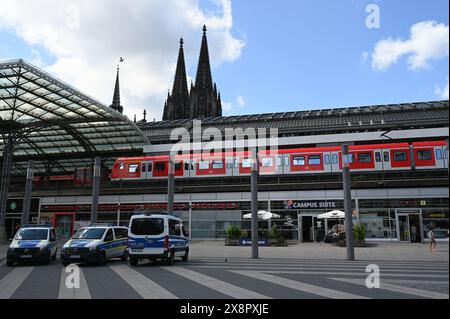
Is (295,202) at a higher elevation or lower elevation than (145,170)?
lower

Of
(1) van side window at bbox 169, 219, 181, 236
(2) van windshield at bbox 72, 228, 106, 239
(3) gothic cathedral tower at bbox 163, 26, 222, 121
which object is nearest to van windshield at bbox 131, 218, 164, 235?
(1) van side window at bbox 169, 219, 181, 236

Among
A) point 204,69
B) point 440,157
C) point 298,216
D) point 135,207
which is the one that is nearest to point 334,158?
point 298,216

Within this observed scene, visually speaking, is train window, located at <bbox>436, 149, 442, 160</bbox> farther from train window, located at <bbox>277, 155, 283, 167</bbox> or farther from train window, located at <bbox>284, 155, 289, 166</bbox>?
train window, located at <bbox>277, 155, 283, 167</bbox>

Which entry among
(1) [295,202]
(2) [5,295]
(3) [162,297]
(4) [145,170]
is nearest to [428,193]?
(1) [295,202]

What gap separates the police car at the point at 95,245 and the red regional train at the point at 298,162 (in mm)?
16107

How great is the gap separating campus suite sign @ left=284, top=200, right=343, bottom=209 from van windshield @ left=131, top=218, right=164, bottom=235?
61.2 ft


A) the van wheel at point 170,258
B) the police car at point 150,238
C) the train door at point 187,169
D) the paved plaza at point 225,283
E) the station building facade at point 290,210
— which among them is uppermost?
the train door at point 187,169

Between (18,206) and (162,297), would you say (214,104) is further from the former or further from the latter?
(162,297)

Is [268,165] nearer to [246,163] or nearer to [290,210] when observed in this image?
[246,163]

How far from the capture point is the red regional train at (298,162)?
2927 cm

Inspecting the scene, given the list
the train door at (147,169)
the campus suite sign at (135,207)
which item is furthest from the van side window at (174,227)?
the train door at (147,169)

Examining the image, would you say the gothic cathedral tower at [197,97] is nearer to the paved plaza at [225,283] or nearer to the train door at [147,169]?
the train door at [147,169]
